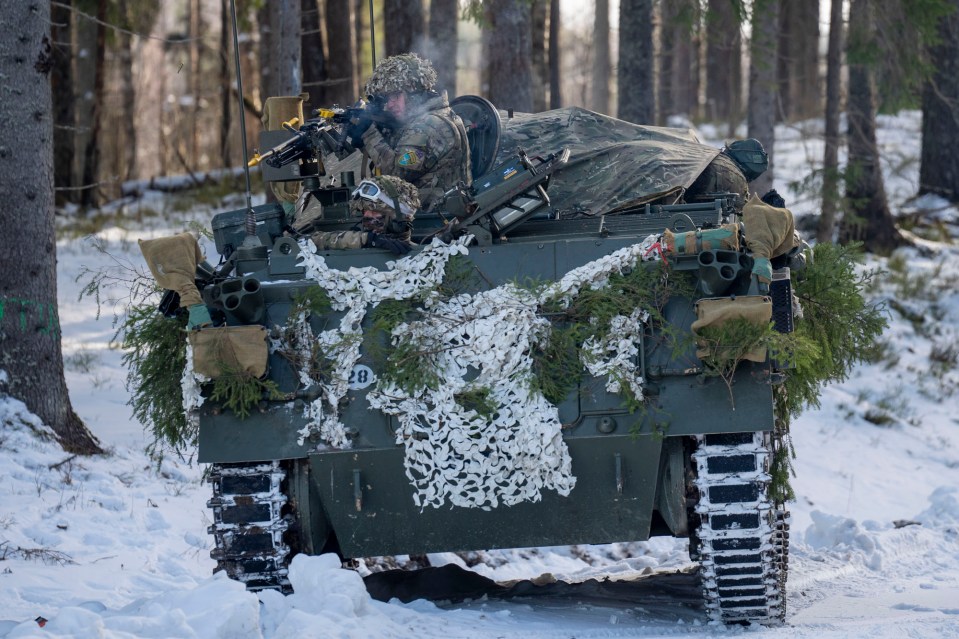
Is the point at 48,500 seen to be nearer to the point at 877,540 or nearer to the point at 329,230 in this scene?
the point at 329,230

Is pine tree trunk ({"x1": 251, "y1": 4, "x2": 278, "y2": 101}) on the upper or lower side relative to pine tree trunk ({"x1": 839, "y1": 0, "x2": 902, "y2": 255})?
upper

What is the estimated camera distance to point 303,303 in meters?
5.99

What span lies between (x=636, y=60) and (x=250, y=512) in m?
9.70

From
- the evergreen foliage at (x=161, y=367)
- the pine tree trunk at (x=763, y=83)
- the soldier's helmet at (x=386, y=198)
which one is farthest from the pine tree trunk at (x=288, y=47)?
the soldier's helmet at (x=386, y=198)

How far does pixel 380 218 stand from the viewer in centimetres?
626

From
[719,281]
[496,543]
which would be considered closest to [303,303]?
[496,543]

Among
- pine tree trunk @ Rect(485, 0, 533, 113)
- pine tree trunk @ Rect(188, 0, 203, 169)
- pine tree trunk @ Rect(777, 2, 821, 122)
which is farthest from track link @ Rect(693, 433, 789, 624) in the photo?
pine tree trunk @ Rect(188, 0, 203, 169)

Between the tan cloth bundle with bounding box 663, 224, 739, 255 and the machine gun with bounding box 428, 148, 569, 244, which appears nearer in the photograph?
the tan cloth bundle with bounding box 663, 224, 739, 255

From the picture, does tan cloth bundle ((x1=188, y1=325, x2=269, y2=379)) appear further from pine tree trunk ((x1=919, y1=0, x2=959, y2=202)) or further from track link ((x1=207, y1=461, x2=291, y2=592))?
pine tree trunk ((x1=919, y1=0, x2=959, y2=202))

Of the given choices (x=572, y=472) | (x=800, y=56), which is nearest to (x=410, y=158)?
(x=572, y=472)

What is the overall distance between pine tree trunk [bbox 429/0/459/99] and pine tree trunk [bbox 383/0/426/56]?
3.47ft

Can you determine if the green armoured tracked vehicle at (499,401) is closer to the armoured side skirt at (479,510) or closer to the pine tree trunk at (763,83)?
the armoured side skirt at (479,510)

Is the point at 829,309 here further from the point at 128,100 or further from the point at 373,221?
the point at 128,100

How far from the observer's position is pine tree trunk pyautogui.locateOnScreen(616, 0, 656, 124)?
14.4m
